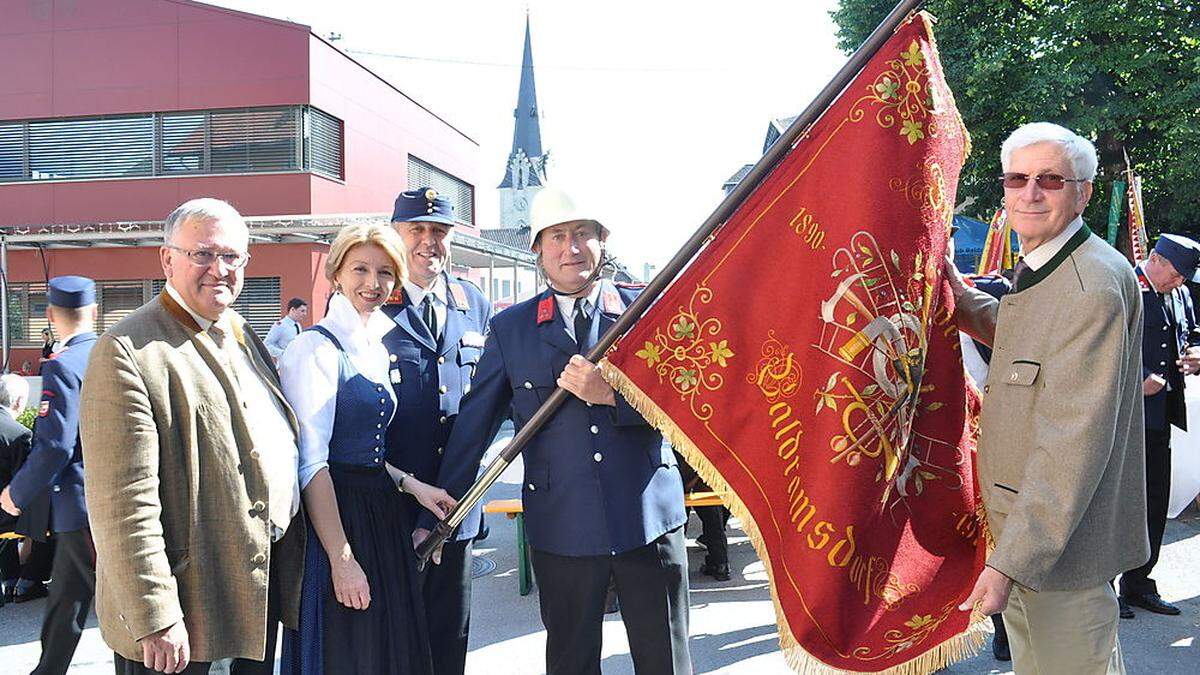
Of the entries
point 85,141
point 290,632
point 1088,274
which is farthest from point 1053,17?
point 85,141

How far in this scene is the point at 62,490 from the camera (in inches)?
169

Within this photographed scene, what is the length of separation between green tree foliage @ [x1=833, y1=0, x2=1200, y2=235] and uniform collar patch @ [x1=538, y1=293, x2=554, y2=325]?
49.9 ft

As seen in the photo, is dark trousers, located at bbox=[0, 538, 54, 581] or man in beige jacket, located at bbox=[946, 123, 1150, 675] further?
dark trousers, located at bbox=[0, 538, 54, 581]

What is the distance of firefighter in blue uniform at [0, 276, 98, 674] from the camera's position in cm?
404

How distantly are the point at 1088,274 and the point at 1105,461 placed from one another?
462 millimetres

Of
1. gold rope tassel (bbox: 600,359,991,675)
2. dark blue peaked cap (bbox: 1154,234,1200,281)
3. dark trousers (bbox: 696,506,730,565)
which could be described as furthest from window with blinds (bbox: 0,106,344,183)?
gold rope tassel (bbox: 600,359,991,675)

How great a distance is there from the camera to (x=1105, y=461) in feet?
6.86

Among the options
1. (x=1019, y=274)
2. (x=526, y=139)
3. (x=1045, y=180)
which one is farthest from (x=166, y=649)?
(x=526, y=139)

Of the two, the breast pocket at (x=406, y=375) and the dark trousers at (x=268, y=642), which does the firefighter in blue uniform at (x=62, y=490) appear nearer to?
the dark trousers at (x=268, y=642)

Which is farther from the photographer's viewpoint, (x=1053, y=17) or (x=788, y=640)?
(x=1053, y=17)

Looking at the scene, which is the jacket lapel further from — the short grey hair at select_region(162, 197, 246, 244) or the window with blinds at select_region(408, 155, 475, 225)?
the window with blinds at select_region(408, 155, 475, 225)

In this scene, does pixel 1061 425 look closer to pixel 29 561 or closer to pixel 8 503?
pixel 8 503

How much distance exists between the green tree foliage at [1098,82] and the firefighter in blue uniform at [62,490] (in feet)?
51.8

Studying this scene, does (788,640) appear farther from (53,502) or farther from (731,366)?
(53,502)
